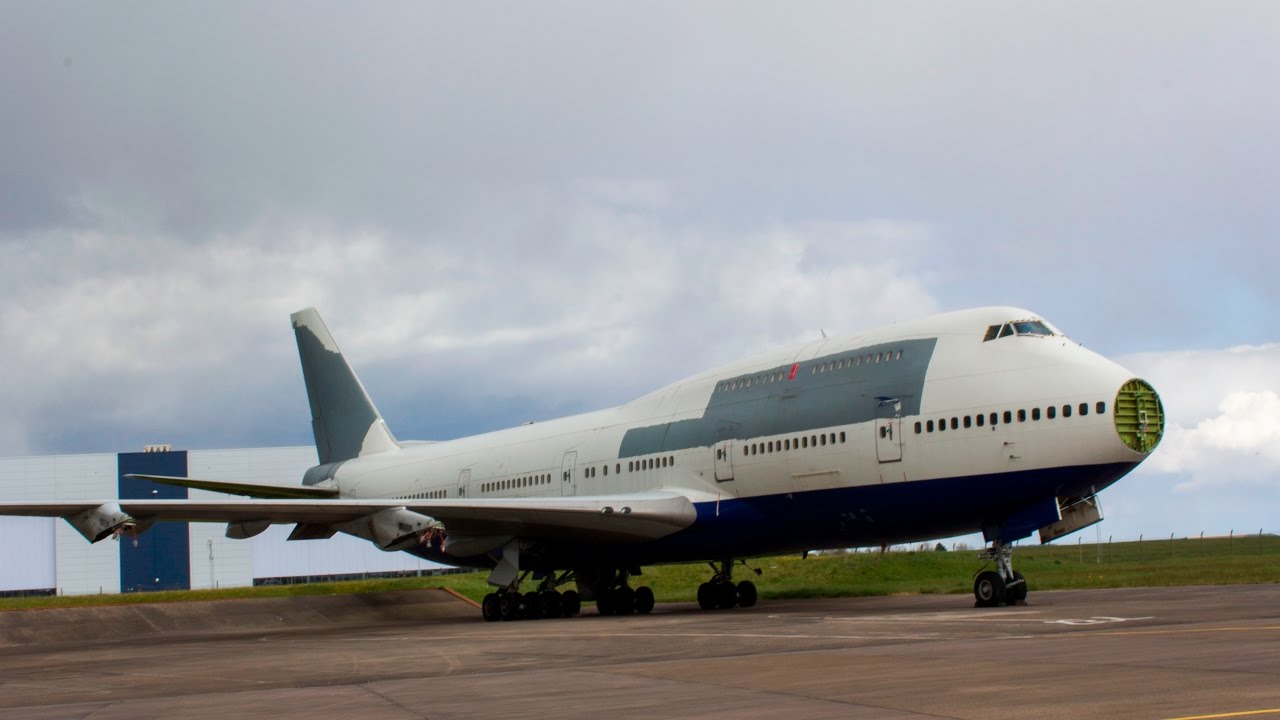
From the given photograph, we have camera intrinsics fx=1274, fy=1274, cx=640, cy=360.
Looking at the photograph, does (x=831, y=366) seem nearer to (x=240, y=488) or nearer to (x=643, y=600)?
(x=643, y=600)

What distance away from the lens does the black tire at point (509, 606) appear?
100 feet

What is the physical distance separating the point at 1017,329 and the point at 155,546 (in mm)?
63475

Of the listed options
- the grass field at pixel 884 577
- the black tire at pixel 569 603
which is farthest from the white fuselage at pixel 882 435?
the grass field at pixel 884 577

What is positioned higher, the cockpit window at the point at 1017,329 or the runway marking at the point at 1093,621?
the cockpit window at the point at 1017,329

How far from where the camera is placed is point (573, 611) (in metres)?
31.9

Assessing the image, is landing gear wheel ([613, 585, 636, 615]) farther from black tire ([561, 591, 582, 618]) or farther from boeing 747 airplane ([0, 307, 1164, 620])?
black tire ([561, 591, 582, 618])

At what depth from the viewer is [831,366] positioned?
87.0ft

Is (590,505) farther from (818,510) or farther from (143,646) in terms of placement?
(143,646)

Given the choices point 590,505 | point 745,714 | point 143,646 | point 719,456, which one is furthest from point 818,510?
point 745,714

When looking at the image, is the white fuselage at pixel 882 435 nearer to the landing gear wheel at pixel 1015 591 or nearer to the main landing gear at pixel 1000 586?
the main landing gear at pixel 1000 586

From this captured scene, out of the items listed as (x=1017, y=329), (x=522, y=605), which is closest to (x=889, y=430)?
(x=1017, y=329)

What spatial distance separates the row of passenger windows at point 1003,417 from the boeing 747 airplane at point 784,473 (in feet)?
0.09

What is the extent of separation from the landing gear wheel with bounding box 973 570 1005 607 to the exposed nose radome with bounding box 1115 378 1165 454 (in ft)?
11.0

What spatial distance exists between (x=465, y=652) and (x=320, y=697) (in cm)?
604
